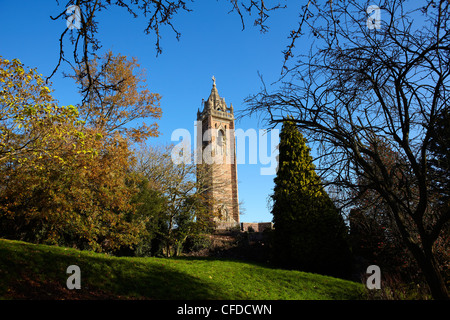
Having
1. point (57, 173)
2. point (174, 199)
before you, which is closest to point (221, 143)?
point (174, 199)

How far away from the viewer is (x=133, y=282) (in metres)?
7.51

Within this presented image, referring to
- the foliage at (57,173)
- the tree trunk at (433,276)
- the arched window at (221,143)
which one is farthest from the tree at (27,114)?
the arched window at (221,143)

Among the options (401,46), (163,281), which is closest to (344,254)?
(163,281)

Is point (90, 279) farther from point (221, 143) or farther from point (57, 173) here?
point (221, 143)

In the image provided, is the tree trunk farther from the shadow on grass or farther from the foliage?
the foliage

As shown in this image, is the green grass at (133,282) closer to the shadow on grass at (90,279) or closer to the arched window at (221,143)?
the shadow on grass at (90,279)

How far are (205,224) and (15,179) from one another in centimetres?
1146

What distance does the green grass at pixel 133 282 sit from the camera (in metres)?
6.23

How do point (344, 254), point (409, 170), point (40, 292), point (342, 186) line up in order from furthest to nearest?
point (344, 254) < point (40, 292) < point (342, 186) < point (409, 170)

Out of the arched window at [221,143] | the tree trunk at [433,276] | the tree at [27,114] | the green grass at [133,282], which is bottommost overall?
the green grass at [133,282]

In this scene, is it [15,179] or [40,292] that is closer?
[40,292]
